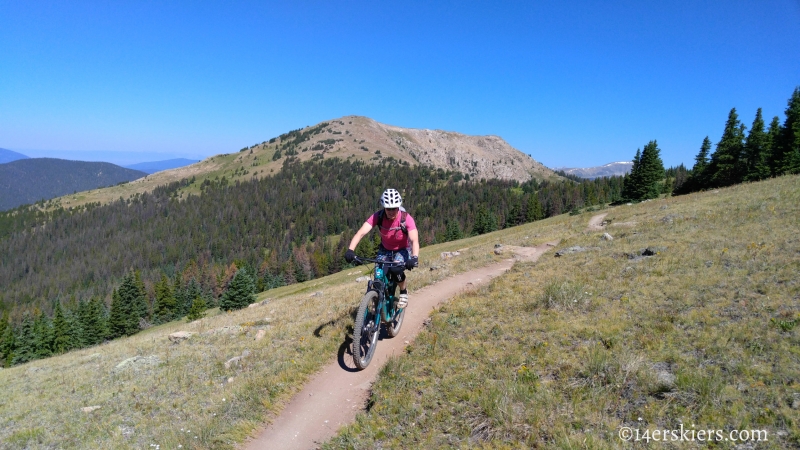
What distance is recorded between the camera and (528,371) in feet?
23.8

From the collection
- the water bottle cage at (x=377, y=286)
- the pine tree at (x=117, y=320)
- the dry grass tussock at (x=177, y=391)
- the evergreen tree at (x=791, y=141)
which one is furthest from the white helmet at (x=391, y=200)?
the pine tree at (x=117, y=320)

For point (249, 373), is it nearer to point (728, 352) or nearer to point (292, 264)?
point (728, 352)

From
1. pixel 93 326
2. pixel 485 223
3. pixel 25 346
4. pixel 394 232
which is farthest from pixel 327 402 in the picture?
pixel 485 223

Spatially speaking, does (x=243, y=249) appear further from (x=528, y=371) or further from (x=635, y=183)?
(x=528, y=371)

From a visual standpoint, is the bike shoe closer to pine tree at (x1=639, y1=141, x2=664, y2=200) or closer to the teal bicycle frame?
the teal bicycle frame

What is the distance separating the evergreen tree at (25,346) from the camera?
59188 mm

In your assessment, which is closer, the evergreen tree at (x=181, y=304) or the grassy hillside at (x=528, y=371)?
the grassy hillside at (x=528, y=371)

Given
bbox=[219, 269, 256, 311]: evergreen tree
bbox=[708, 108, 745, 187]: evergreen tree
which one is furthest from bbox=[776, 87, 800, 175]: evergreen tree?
bbox=[219, 269, 256, 311]: evergreen tree

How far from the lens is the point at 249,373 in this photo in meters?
9.93

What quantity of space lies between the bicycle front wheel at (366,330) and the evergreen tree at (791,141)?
219 feet

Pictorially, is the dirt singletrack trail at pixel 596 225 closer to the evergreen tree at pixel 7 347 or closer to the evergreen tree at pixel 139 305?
the evergreen tree at pixel 139 305

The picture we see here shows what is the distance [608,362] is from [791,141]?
6967cm

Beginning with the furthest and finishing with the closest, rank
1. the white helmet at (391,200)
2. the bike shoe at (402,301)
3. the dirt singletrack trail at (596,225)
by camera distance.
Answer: the dirt singletrack trail at (596,225), the bike shoe at (402,301), the white helmet at (391,200)

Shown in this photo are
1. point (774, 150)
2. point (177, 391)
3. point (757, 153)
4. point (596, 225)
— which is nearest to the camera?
point (177, 391)
